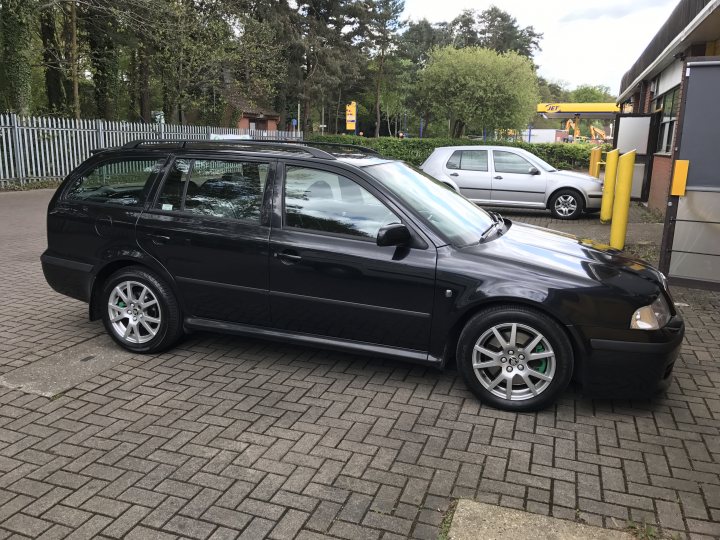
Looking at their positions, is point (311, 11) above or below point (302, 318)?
above

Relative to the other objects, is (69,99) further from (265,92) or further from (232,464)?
(232,464)

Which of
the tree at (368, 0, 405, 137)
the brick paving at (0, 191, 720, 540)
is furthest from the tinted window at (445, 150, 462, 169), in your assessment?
the tree at (368, 0, 405, 137)

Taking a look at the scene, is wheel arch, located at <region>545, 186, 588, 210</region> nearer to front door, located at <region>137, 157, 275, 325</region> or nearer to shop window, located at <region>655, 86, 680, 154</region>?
shop window, located at <region>655, 86, 680, 154</region>

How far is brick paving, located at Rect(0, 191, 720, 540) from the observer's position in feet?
9.13

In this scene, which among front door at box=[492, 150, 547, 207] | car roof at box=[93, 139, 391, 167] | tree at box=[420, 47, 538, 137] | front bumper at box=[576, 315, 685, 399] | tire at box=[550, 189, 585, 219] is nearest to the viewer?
front bumper at box=[576, 315, 685, 399]

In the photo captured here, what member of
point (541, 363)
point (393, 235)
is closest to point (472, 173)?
point (393, 235)

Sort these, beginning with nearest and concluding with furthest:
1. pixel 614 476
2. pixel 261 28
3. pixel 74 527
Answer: pixel 74 527
pixel 614 476
pixel 261 28

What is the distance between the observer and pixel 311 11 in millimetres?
42125

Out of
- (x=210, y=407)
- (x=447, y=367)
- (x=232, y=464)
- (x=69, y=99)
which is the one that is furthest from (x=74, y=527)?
(x=69, y=99)

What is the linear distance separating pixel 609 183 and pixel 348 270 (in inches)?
344

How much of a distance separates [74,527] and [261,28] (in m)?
25.8

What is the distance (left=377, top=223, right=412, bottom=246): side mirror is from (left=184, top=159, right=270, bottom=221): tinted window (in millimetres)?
1049

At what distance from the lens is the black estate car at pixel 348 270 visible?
12.1 ft

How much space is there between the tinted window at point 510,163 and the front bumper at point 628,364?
10201 millimetres
